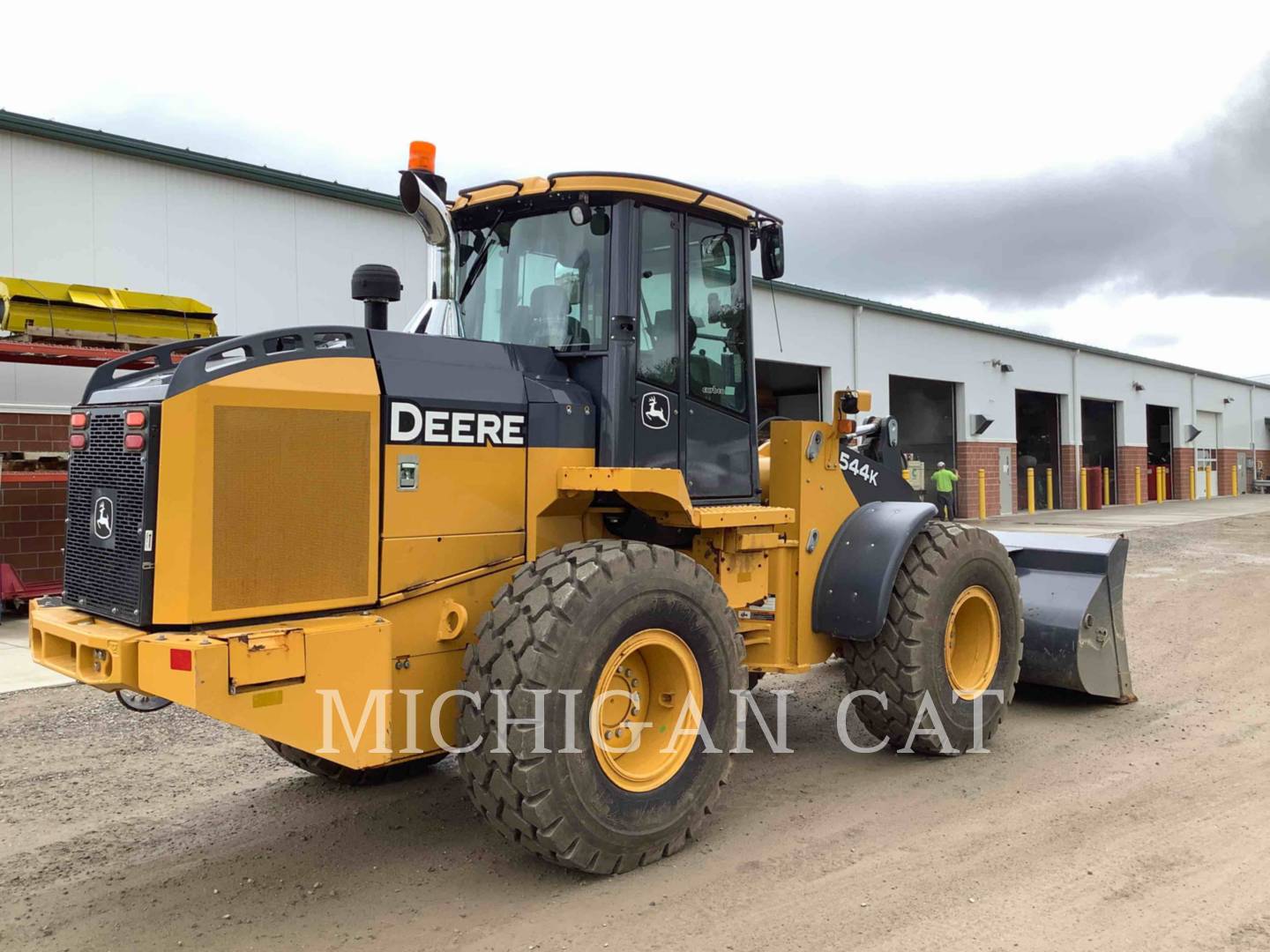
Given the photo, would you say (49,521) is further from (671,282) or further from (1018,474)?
(1018,474)

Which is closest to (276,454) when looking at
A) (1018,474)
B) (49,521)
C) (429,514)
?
A: (429,514)

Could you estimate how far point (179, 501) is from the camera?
3312 millimetres

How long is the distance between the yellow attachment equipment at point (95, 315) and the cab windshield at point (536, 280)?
5.58 meters

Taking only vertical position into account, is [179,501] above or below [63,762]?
above

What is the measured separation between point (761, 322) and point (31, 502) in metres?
14.5

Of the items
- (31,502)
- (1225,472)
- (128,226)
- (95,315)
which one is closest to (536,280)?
(95,315)

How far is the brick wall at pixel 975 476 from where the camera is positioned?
27.4 m

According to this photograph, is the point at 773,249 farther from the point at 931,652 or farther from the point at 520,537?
the point at 931,652

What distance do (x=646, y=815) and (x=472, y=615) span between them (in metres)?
1.07

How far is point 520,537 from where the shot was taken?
4.28m

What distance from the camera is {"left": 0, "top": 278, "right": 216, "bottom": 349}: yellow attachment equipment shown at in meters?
9.76

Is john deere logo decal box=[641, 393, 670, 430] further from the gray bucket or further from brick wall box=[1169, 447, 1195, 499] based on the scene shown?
brick wall box=[1169, 447, 1195, 499]

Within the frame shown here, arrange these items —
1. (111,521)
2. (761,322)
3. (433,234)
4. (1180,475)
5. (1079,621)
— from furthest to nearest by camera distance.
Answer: (1180,475)
(761,322)
(1079,621)
(433,234)
(111,521)

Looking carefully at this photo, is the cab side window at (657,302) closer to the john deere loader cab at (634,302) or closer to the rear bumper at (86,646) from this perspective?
the john deere loader cab at (634,302)
